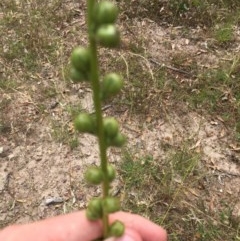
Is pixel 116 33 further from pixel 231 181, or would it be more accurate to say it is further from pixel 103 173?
pixel 231 181

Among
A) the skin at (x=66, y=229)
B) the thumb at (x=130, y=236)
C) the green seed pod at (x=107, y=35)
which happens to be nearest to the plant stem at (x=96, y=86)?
the green seed pod at (x=107, y=35)

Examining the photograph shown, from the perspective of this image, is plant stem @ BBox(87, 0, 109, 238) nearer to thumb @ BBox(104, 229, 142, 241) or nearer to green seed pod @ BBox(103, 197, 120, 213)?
green seed pod @ BBox(103, 197, 120, 213)

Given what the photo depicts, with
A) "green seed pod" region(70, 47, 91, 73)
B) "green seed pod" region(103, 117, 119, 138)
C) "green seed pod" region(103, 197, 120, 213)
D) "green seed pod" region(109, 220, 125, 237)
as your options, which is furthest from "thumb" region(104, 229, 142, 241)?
"green seed pod" region(70, 47, 91, 73)

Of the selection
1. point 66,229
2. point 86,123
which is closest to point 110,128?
point 86,123

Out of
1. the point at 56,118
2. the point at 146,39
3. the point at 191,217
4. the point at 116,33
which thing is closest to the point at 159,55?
the point at 146,39

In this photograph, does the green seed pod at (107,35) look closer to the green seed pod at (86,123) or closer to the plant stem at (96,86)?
the plant stem at (96,86)
